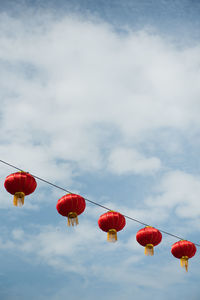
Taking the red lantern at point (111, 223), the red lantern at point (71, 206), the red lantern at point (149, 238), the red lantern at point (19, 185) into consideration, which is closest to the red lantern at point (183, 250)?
the red lantern at point (149, 238)

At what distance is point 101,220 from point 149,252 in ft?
6.21

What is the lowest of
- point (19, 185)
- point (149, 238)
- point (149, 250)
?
point (149, 250)

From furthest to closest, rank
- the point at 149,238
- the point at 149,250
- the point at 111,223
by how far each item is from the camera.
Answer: the point at 149,250, the point at 149,238, the point at 111,223

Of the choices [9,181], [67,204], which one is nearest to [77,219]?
[67,204]

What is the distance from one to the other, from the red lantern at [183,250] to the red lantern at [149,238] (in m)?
0.73

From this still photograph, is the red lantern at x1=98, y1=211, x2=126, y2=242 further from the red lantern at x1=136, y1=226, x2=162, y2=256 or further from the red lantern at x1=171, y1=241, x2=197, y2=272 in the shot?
the red lantern at x1=171, y1=241, x2=197, y2=272

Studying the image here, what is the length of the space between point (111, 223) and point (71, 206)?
143 cm

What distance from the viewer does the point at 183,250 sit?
1231cm

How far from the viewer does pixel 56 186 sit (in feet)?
33.9

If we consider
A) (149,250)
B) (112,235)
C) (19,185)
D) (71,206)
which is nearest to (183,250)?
(149,250)

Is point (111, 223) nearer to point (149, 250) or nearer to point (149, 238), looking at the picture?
point (149, 238)

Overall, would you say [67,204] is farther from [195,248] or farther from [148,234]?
[195,248]

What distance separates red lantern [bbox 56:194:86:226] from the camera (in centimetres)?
1084

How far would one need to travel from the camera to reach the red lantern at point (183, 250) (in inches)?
485
